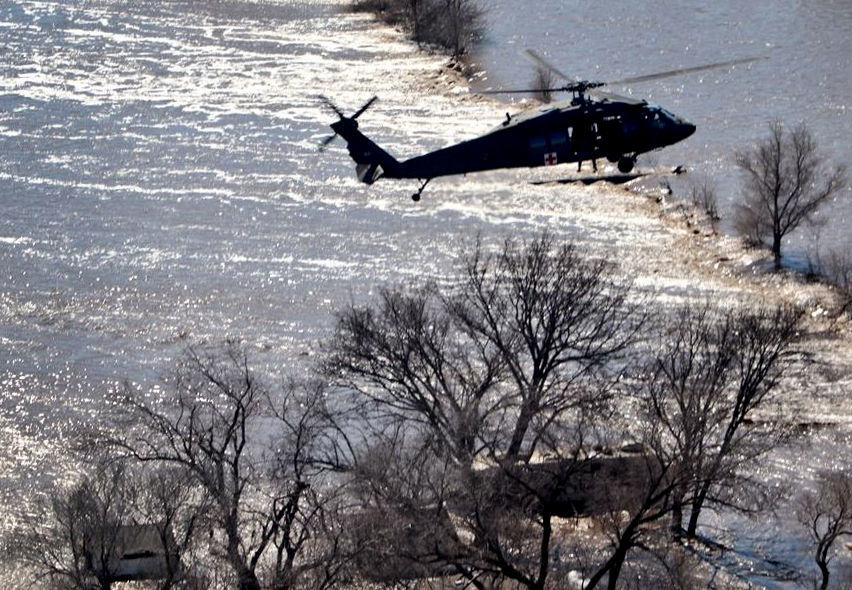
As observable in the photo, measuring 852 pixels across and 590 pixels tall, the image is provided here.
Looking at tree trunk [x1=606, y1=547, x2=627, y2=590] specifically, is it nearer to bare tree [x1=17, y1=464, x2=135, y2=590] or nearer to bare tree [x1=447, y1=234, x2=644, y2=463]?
bare tree [x1=447, y1=234, x2=644, y2=463]

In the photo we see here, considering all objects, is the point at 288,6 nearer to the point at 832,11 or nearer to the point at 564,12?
the point at 564,12

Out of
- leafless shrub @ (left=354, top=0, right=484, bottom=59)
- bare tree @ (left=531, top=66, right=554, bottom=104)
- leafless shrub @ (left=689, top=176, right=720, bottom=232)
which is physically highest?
leafless shrub @ (left=354, top=0, right=484, bottom=59)

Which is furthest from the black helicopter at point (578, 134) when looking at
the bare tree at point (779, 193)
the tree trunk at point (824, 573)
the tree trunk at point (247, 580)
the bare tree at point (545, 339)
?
the bare tree at point (779, 193)

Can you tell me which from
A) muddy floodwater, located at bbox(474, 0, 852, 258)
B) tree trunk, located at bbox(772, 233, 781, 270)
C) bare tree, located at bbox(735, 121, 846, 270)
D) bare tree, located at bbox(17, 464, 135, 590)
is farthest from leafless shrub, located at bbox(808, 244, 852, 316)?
bare tree, located at bbox(17, 464, 135, 590)

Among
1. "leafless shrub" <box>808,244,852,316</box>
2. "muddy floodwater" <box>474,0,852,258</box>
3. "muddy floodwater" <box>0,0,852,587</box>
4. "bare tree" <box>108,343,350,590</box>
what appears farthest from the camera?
"muddy floodwater" <box>474,0,852,258</box>

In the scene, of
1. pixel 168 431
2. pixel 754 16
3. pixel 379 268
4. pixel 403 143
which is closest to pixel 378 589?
pixel 168 431

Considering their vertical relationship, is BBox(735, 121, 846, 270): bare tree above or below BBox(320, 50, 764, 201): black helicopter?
below

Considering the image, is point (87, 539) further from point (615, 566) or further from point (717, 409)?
point (717, 409)

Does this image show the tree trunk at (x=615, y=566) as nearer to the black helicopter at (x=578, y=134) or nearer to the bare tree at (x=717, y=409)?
the bare tree at (x=717, y=409)
